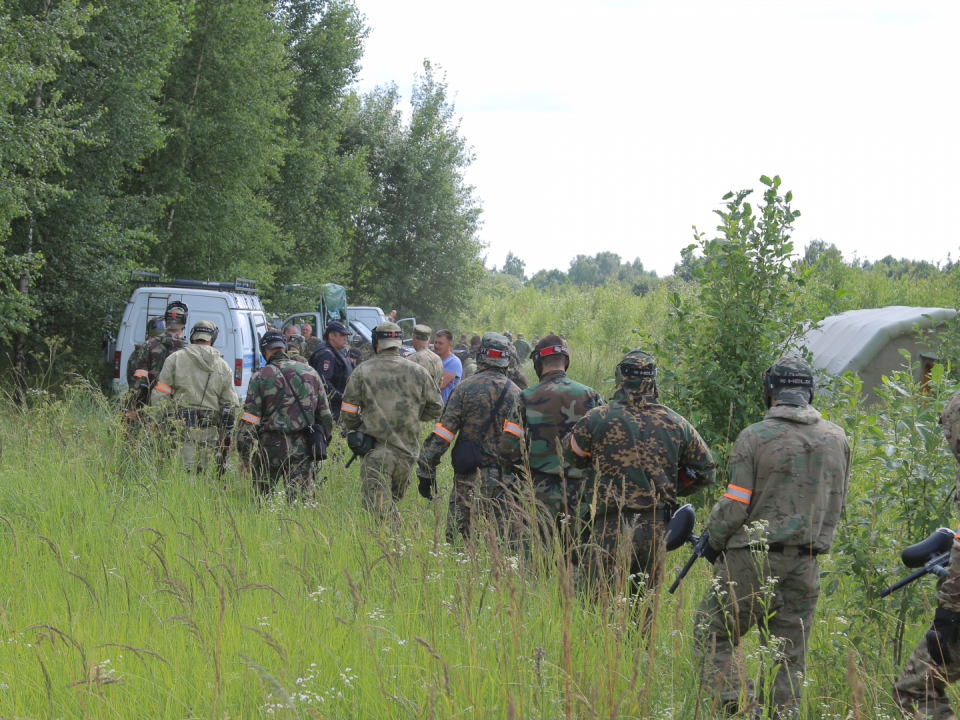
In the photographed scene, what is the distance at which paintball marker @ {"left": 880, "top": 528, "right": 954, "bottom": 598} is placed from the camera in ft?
10.5

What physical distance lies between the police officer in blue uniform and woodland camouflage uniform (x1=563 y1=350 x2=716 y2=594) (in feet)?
19.5

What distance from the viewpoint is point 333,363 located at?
9.83 m

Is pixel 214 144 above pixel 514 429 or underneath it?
above

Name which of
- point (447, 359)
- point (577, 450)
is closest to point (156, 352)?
point (447, 359)

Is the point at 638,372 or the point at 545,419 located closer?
the point at 638,372

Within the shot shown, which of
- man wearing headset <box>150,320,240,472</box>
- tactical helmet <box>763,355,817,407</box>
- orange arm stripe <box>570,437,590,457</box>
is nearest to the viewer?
tactical helmet <box>763,355,817,407</box>

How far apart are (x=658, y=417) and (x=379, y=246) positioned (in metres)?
29.3

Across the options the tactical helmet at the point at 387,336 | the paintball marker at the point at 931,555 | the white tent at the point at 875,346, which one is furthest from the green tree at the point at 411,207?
the paintball marker at the point at 931,555

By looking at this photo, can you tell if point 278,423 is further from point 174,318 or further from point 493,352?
point 174,318

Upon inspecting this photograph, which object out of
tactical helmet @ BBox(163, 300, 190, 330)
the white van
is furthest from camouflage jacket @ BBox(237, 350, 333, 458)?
the white van

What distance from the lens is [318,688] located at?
8.61 feet

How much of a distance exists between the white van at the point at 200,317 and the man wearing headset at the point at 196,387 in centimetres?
332

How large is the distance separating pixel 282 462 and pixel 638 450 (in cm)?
318

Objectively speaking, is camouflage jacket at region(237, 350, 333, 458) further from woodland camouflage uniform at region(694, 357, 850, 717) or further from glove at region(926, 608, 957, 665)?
glove at region(926, 608, 957, 665)
